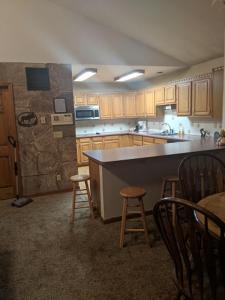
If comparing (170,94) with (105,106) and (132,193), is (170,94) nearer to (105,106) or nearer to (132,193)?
(105,106)

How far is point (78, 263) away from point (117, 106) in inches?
220

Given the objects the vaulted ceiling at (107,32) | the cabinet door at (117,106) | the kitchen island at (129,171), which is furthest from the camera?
the cabinet door at (117,106)

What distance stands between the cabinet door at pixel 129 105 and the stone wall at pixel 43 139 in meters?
3.16

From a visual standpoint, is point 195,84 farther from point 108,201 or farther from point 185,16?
point 108,201

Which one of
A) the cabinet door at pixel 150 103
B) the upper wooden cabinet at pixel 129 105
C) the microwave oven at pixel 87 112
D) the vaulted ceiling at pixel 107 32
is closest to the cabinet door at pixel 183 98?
the vaulted ceiling at pixel 107 32

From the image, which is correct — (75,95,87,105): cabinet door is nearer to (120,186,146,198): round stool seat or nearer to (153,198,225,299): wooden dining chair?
(120,186,146,198): round stool seat

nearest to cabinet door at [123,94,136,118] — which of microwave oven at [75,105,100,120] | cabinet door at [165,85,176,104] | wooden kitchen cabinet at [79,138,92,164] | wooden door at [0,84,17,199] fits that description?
microwave oven at [75,105,100,120]

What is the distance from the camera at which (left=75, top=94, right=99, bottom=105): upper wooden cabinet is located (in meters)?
6.99

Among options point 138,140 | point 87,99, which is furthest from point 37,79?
point 138,140

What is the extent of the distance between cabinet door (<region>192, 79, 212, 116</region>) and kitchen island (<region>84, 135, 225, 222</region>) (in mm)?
1265

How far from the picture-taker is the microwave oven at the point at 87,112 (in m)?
6.91

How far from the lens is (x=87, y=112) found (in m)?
7.00

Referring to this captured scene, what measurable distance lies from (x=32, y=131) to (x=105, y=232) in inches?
91.8

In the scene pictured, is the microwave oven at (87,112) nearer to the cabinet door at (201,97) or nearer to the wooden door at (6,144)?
the wooden door at (6,144)
